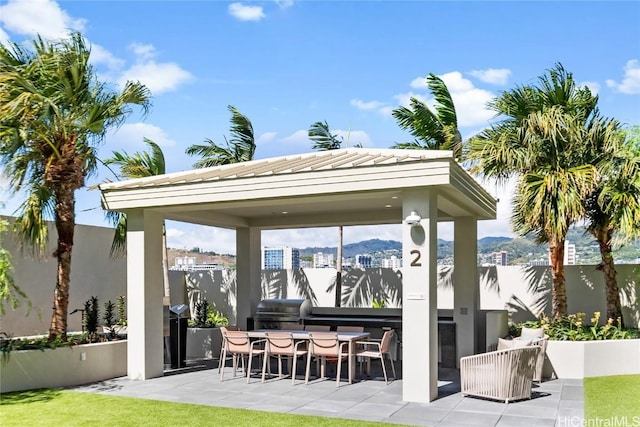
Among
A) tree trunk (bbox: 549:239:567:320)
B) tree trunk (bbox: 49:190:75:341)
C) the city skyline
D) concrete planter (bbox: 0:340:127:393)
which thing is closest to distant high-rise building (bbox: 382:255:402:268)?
the city skyline

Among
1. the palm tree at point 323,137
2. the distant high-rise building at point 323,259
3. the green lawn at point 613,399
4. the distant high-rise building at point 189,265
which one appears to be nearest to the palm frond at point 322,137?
the palm tree at point 323,137

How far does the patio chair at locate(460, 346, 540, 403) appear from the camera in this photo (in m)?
8.23

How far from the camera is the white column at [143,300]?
10484 millimetres

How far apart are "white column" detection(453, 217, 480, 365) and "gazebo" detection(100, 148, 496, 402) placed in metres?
0.02

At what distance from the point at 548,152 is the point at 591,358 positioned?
4.14 metres

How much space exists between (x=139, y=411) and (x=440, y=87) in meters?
10.4

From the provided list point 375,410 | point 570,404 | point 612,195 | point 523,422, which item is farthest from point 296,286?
point 523,422

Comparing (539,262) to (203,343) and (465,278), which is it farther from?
(203,343)

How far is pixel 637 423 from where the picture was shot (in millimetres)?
6848

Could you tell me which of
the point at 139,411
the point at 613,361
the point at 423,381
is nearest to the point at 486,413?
the point at 423,381

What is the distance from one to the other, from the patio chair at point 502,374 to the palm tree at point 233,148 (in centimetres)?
1057

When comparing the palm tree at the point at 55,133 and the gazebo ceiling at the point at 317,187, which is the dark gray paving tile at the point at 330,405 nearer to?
the gazebo ceiling at the point at 317,187

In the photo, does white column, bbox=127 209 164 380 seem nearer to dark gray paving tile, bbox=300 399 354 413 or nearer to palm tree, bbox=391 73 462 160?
dark gray paving tile, bbox=300 399 354 413

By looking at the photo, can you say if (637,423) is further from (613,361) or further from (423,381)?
(613,361)
